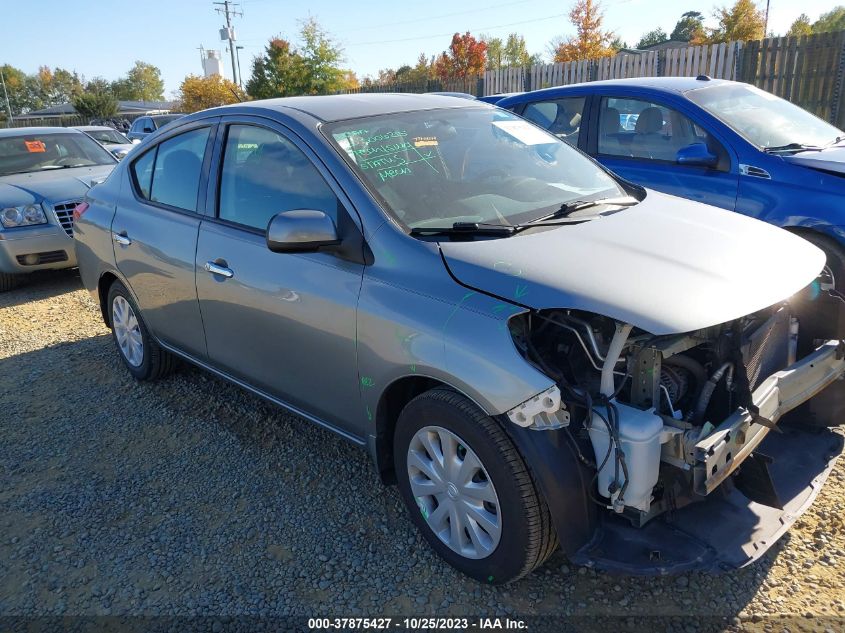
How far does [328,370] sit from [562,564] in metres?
1.28

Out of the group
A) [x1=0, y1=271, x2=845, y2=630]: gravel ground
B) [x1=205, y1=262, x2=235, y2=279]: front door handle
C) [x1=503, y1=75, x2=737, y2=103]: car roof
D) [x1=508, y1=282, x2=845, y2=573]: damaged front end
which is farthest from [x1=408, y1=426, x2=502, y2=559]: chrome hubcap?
[x1=503, y1=75, x2=737, y2=103]: car roof

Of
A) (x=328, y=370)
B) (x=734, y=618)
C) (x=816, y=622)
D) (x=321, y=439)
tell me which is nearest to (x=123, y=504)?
(x=321, y=439)

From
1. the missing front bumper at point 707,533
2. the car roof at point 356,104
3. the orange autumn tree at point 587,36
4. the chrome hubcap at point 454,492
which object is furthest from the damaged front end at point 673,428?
the orange autumn tree at point 587,36

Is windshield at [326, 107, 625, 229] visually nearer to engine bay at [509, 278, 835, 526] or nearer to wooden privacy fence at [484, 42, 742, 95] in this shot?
engine bay at [509, 278, 835, 526]

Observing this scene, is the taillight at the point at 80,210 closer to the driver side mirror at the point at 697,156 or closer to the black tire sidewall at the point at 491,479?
the black tire sidewall at the point at 491,479

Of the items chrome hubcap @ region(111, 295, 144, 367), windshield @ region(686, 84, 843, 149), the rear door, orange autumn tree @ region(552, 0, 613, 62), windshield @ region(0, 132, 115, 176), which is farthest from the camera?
orange autumn tree @ region(552, 0, 613, 62)

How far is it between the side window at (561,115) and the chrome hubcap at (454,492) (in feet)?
13.7

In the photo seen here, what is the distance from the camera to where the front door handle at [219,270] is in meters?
3.34

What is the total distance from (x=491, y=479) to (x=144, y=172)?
3204mm

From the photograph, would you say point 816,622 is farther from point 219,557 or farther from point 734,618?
point 219,557

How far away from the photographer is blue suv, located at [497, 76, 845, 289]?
4.71 meters

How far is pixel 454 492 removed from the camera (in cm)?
257

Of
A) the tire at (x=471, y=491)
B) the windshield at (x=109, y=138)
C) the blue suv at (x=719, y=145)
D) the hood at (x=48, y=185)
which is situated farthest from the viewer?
the windshield at (x=109, y=138)

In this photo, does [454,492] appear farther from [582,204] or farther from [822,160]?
[822,160]
